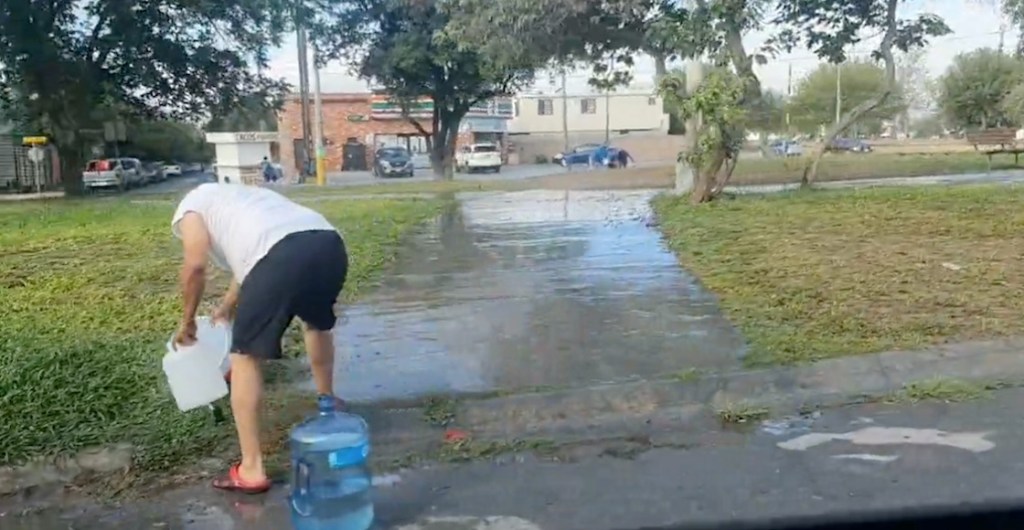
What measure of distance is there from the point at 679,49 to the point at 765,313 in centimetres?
1037

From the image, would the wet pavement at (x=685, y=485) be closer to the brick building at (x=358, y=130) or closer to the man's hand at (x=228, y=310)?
the man's hand at (x=228, y=310)

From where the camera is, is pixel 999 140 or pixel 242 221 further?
pixel 999 140

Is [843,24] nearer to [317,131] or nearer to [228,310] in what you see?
[228,310]

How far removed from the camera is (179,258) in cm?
1077

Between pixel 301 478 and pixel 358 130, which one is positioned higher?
pixel 358 130

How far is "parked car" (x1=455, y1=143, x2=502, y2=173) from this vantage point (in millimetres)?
48719

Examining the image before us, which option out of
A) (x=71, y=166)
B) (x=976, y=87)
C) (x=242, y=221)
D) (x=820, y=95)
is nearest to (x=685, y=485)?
(x=242, y=221)

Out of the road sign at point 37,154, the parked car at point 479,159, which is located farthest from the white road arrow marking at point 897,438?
the parked car at point 479,159

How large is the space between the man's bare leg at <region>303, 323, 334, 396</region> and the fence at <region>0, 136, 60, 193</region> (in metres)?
34.9

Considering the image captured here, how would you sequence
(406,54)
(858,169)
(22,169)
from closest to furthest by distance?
(858,169)
(406,54)
(22,169)

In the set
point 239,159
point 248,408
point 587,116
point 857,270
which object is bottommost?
point 857,270

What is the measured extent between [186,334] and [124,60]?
25638 millimetres

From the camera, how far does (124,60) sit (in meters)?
28.0

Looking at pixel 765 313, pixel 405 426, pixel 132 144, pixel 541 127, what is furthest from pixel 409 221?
pixel 541 127
